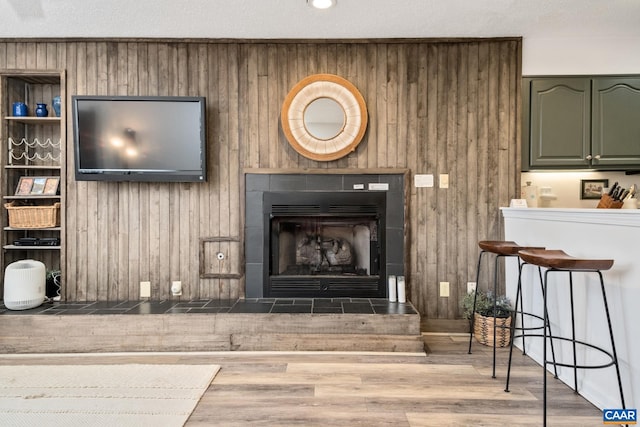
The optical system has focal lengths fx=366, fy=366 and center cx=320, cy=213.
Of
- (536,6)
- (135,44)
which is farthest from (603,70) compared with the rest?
(135,44)

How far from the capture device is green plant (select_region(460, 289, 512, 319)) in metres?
2.74

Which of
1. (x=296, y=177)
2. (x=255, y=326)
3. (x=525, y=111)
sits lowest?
(x=255, y=326)

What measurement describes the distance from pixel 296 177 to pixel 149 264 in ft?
4.74

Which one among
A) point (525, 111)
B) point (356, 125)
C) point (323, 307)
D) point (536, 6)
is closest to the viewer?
point (536, 6)

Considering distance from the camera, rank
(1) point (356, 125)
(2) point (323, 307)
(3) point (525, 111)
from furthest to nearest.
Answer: (3) point (525, 111) < (1) point (356, 125) < (2) point (323, 307)

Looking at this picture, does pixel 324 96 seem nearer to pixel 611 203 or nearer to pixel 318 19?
Result: pixel 318 19

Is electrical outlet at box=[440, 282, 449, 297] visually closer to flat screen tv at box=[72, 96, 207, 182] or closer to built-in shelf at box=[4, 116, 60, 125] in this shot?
flat screen tv at box=[72, 96, 207, 182]

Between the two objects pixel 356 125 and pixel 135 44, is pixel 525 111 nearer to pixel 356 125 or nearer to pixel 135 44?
pixel 356 125

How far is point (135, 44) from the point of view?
3074mm

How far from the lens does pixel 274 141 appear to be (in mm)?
3090

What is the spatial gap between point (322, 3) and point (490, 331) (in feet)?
8.67

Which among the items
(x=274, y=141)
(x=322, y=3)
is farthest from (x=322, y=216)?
(x=322, y=3)

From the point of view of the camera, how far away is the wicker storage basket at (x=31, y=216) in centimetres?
300

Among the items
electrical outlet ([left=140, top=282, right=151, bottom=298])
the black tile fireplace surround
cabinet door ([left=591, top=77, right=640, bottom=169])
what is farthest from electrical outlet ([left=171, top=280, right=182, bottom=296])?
cabinet door ([left=591, top=77, right=640, bottom=169])
